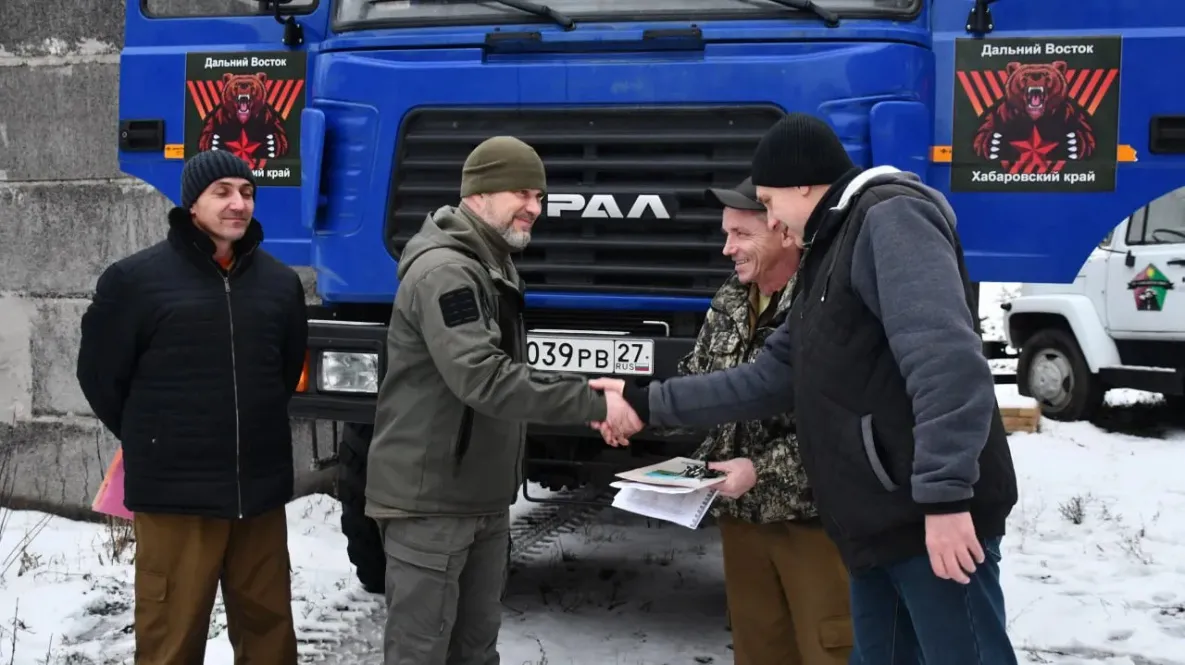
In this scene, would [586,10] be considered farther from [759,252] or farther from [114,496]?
[114,496]

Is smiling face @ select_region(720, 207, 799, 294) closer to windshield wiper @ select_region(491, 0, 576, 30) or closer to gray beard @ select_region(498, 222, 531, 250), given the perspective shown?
gray beard @ select_region(498, 222, 531, 250)

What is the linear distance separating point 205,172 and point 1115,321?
8.64 meters

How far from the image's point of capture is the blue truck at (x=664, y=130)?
12.2 feet

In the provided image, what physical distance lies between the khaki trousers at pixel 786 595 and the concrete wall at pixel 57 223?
3540 mm

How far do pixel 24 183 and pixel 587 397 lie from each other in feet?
14.5

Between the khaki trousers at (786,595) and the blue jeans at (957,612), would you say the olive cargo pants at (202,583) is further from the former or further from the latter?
the blue jeans at (957,612)

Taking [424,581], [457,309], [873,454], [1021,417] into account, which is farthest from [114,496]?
[1021,417]

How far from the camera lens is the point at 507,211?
307cm

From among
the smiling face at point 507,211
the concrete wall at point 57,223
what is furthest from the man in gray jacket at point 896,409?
the concrete wall at point 57,223

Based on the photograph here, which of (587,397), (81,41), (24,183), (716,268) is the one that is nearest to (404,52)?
(716,268)

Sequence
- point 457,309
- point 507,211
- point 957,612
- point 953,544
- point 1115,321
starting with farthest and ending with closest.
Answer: point 1115,321
point 507,211
point 457,309
point 957,612
point 953,544

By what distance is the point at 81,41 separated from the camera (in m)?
5.93

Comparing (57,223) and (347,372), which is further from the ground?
(57,223)

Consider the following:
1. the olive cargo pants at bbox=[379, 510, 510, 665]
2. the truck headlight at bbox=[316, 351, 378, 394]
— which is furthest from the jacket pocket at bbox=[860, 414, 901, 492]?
the truck headlight at bbox=[316, 351, 378, 394]
